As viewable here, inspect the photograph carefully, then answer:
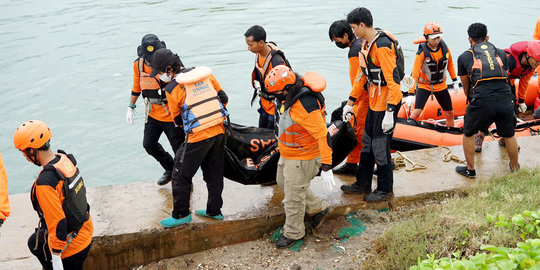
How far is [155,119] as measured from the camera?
570 centimetres

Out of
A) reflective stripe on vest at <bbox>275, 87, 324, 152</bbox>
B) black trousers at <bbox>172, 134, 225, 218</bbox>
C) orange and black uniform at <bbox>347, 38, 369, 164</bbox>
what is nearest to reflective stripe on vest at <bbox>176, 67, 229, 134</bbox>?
black trousers at <bbox>172, 134, 225, 218</bbox>

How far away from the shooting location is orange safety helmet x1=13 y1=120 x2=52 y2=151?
12.3 feet

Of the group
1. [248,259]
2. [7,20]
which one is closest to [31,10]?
[7,20]

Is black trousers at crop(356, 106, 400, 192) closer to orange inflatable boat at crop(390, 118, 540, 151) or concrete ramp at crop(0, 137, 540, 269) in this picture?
concrete ramp at crop(0, 137, 540, 269)

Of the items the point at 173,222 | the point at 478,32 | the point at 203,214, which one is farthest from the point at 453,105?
the point at 173,222

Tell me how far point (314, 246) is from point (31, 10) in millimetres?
21976

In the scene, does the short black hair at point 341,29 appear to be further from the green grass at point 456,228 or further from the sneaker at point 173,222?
the sneaker at point 173,222

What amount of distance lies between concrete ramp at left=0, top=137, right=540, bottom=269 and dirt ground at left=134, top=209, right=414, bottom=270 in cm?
9

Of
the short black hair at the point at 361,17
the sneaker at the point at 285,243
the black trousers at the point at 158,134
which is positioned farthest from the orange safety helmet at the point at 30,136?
the short black hair at the point at 361,17

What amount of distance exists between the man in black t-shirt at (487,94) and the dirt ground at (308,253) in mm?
1400

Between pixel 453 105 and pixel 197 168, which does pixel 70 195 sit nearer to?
pixel 197 168

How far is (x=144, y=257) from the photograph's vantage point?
197 inches

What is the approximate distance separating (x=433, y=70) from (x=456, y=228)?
4021 millimetres

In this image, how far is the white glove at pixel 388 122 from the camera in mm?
4859
